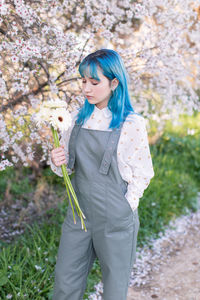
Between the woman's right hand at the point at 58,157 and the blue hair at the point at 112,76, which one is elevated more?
the blue hair at the point at 112,76

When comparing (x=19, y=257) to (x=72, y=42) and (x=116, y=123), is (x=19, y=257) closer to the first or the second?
(x=116, y=123)

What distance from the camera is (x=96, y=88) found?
5.87ft

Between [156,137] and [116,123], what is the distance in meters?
3.54

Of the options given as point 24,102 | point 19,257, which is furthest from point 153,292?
point 24,102

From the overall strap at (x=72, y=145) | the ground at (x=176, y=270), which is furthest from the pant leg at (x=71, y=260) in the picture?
the ground at (x=176, y=270)

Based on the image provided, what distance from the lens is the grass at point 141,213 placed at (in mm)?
2484

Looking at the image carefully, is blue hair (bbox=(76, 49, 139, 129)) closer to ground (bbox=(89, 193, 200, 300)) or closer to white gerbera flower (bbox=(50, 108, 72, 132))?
white gerbera flower (bbox=(50, 108, 72, 132))

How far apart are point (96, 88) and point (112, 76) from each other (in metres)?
0.11

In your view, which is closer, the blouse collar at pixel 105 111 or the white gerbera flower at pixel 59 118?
the white gerbera flower at pixel 59 118

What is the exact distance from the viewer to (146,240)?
356 centimetres

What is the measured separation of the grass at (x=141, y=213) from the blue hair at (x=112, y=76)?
131 centimetres

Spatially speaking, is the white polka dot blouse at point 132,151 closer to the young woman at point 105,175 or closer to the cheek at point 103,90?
the young woman at point 105,175

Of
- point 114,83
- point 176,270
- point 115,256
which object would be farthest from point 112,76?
point 176,270

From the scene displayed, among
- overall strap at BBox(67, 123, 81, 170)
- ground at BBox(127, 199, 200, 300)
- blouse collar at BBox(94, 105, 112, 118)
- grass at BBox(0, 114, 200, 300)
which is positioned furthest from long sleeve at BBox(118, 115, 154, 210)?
ground at BBox(127, 199, 200, 300)
